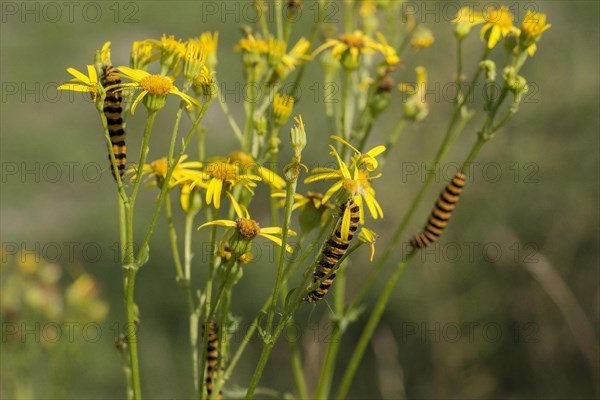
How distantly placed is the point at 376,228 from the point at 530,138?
1.79m

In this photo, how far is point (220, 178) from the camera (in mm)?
2451

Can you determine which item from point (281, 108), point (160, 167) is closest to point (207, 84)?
point (160, 167)

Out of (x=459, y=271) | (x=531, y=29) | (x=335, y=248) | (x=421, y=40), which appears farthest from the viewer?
(x=459, y=271)

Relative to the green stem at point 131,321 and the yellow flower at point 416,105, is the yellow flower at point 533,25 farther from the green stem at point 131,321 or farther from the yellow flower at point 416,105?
the green stem at point 131,321

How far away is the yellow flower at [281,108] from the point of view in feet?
9.72

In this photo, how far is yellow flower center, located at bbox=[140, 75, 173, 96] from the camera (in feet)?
7.87

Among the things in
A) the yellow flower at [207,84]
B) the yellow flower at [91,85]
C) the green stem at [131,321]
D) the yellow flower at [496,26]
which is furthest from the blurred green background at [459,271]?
the yellow flower at [91,85]

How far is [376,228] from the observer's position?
6.96 m

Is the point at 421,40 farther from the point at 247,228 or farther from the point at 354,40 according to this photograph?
the point at 247,228

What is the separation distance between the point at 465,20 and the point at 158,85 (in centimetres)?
168

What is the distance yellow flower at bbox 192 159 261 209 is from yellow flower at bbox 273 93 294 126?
548 mm

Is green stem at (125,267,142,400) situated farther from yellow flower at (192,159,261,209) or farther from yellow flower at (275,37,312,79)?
yellow flower at (275,37,312,79)

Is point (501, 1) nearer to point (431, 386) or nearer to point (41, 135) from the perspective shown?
point (431, 386)

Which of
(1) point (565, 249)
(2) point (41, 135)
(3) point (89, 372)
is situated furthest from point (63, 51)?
(1) point (565, 249)
